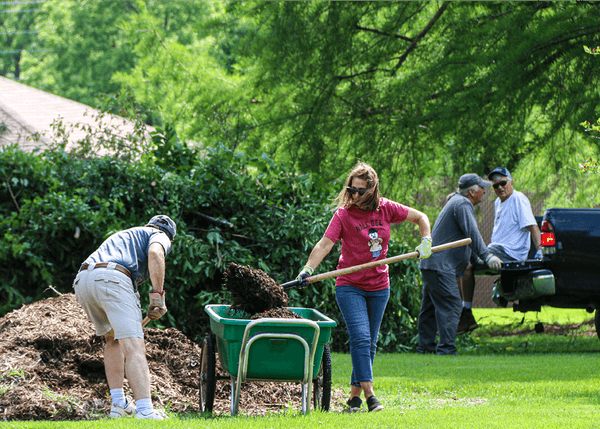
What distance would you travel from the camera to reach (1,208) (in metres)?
9.07

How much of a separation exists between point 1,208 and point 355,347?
5.58 metres

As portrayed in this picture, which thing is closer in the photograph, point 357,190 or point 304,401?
point 304,401

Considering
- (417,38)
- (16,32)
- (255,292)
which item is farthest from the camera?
(16,32)

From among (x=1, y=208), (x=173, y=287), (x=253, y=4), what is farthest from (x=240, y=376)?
(x=253, y=4)

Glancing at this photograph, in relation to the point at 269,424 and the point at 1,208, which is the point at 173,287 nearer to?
the point at 1,208

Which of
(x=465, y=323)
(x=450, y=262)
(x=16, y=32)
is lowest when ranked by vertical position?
(x=465, y=323)

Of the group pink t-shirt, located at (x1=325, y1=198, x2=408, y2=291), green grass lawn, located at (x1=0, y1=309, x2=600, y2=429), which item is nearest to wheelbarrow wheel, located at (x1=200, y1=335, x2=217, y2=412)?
green grass lawn, located at (x1=0, y1=309, x2=600, y2=429)

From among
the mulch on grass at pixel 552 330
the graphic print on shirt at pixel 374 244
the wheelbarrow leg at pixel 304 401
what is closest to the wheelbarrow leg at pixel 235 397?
the wheelbarrow leg at pixel 304 401

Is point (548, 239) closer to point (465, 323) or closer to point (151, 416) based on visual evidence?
point (465, 323)

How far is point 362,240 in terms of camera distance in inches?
221

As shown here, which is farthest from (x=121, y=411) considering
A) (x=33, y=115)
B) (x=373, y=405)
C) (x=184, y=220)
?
(x=33, y=115)

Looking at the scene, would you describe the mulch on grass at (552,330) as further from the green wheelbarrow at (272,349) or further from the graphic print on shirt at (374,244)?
the green wheelbarrow at (272,349)

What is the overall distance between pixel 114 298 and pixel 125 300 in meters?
0.08

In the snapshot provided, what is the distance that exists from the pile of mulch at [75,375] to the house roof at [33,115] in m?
7.37
